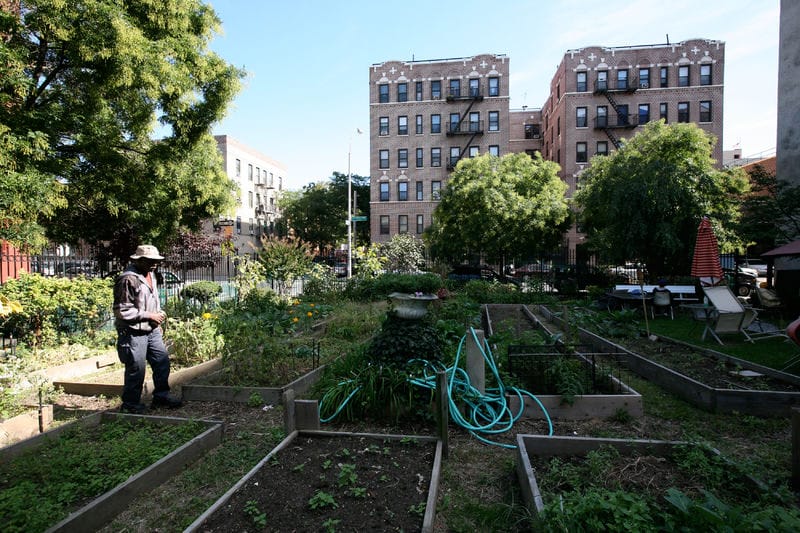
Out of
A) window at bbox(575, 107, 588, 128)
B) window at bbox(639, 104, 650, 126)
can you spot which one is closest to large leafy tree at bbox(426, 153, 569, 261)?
window at bbox(575, 107, 588, 128)

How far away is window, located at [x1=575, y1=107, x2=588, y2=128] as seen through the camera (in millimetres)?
41812

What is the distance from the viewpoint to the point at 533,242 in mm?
25844

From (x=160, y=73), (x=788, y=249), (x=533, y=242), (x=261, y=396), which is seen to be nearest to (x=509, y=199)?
(x=533, y=242)

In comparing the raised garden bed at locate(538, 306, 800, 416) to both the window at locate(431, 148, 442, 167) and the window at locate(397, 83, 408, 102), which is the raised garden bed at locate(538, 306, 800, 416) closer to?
the window at locate(431, 148, 442, 167)

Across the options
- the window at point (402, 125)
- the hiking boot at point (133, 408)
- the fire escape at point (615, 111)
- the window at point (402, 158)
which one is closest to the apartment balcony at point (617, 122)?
the fire escape at point (615, 111)

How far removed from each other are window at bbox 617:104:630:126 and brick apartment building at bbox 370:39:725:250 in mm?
94

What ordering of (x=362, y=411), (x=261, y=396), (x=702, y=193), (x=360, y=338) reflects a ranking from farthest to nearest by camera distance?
(x=702, y=193) → (x=360, y=338) → (x=261, y=396) → (x=362, y=411)

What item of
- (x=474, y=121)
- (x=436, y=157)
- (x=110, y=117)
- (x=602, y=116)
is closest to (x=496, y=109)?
(x=474, y=121)

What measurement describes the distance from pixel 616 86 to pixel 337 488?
155ft

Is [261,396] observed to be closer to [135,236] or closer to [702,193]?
[135,236]

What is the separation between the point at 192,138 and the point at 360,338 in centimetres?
815

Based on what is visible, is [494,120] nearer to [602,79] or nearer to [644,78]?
[602,79]

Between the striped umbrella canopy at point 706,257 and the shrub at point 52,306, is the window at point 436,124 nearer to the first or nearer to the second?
the striped umbrella canopy at point 706,257

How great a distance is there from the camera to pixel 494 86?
42844mm
